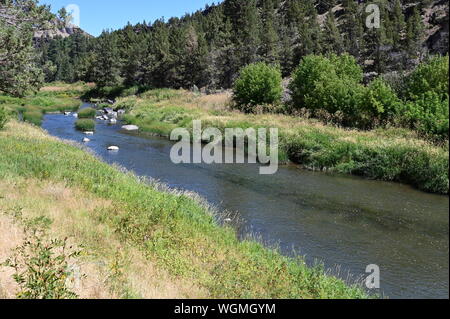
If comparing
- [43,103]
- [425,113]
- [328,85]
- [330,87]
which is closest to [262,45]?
[43,103]

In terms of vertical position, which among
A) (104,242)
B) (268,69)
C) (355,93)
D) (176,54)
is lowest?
(104,242)

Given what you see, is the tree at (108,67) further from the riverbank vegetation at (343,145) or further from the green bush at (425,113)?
the green bush at (425,113)

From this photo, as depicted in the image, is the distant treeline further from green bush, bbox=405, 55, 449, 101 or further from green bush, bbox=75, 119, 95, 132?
green bush, bbox=405, 55, 449, 101

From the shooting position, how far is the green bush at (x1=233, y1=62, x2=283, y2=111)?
46.6m

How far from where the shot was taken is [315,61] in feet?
135

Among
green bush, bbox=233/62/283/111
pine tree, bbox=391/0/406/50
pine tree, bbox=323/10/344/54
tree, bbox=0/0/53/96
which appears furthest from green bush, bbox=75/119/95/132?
pine tree, bbox=391/0/406/50

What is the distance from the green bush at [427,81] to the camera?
2892 cm

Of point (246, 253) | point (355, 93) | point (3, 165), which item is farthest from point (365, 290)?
point (355, 93)

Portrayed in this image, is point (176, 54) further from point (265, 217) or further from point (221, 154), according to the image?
point (265, 217)

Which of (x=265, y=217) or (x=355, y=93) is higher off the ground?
(x=355, y=93)

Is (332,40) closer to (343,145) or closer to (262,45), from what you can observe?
(262,45)

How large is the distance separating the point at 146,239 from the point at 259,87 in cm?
3608
